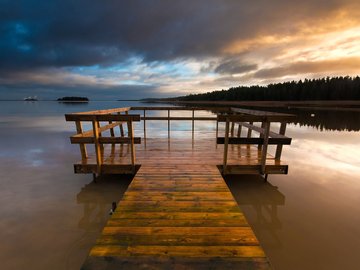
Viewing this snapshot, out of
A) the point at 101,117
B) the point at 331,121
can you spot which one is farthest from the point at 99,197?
the point at 331,121

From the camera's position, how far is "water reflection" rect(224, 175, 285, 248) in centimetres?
388

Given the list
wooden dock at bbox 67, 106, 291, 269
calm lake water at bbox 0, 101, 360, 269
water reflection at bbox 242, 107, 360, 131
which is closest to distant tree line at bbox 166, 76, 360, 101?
water reflection at bbox 242, 107, 360, 131

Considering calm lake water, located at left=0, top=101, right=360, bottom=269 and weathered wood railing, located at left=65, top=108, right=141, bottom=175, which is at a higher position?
weathered wood railing, located at left=65, top=108, right=141, bottom=175

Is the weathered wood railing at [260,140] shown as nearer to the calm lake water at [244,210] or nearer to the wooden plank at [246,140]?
the wooden plank at [246,140]

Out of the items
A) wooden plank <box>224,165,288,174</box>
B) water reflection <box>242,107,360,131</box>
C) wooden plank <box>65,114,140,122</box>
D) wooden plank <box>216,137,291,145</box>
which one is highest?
wooden plank <box>65,114,140,122</box>

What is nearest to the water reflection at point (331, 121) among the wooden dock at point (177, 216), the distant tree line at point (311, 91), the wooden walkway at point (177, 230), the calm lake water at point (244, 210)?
the calm lake water at point (244, 210)

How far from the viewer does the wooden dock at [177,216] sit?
2232mm

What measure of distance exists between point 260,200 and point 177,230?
304 cm

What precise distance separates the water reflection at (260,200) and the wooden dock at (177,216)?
1.88 feet

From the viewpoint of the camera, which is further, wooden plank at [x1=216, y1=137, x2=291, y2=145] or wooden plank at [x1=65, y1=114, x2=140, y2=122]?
wooden plank at [x1=216, y1=137, x2=291, y2=145]

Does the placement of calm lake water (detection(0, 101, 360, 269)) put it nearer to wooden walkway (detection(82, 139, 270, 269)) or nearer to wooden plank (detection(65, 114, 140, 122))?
wooden walkway (detection(82, 139, 270, 269))

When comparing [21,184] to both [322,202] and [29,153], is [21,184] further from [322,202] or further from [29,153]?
[322,202]

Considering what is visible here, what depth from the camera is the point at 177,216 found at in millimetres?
3074

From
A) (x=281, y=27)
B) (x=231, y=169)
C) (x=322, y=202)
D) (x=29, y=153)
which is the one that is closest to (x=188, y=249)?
(x=231, y=169)
